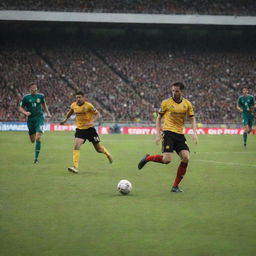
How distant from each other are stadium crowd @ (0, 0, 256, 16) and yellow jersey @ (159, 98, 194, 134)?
4367 cm

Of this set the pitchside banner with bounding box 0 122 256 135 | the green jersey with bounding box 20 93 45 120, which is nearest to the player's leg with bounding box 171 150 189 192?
the green jersey with bounding box 20 93 45 120

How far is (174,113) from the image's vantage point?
1260 cm

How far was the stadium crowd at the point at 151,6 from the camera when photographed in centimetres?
5531

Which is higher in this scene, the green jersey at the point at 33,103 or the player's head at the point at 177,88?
the player's head at the point at 177,88

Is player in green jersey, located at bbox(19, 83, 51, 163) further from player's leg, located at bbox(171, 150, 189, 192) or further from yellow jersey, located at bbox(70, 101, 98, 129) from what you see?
player's leg, located at bbox(171, 150, 189, 192)

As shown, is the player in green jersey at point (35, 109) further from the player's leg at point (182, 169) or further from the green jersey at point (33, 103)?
the player's leg at point (182, 169)

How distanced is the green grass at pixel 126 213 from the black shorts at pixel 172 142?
0.84 metres

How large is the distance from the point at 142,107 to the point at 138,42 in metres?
10.7

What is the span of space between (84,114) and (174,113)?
446 centimetres

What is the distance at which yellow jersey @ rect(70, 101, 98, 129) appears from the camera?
16547mm

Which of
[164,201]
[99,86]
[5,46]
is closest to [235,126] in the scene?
[99,86]

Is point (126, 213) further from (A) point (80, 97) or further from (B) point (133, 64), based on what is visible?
(B) point (133, 64)

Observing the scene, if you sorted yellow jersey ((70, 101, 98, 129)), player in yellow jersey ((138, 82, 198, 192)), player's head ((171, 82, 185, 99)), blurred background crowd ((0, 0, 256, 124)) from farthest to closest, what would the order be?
blurred background crowd ((0, 0, 256, 124))
yellow jersey ((70, 101, 98, 129))
player in yellow jersey ((138, 82, 198, 192))
player's head ((171, 82, 185, 99))

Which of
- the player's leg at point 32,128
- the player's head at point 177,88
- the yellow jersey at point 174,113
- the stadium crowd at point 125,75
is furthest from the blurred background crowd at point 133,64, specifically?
the player's head at point 177,88
